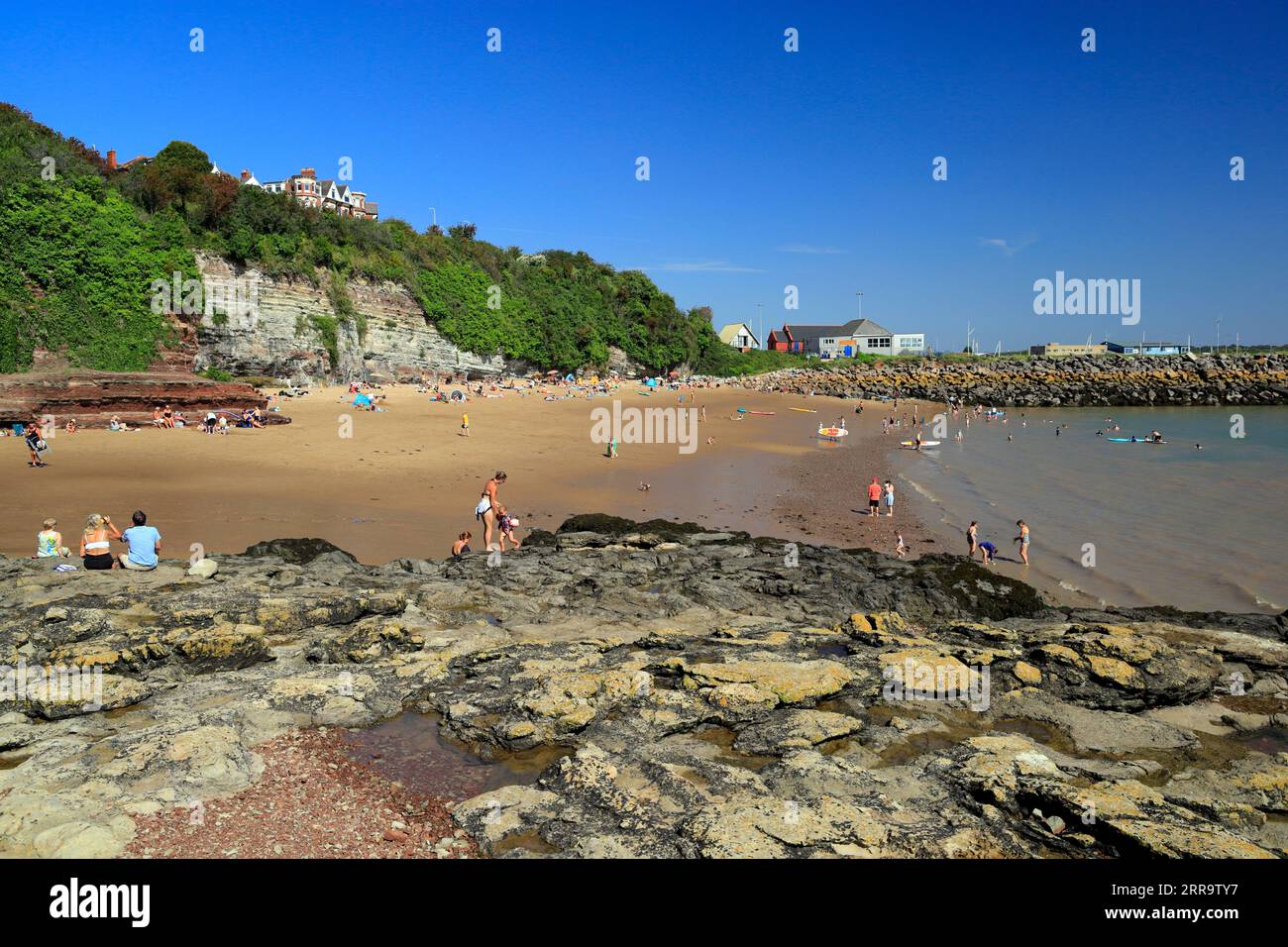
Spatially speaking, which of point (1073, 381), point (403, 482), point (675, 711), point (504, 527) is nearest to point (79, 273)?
point (403, 482)

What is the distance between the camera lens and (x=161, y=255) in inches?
1523

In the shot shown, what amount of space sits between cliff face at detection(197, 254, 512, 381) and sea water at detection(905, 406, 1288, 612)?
113 ft

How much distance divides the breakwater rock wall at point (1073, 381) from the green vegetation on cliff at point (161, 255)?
31.4m

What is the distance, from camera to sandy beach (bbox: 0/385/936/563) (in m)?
17.2

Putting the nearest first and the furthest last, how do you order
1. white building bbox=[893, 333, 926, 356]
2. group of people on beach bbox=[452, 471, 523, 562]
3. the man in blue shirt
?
1. the man in blue shirt
2. group of people on beach bbox=[452, 471, 523, 562]
3. white building bbox=[893, 333, 926, 356]

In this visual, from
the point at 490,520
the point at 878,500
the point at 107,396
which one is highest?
the point at 107,396

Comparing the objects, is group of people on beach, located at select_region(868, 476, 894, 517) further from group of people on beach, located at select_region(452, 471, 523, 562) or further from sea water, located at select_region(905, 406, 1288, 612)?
group of people on beach, located at select_region(452, 471, 523, 562)

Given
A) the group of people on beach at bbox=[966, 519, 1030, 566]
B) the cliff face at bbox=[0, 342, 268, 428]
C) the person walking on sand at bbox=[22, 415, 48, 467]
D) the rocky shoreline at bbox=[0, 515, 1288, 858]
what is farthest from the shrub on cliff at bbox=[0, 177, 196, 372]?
the group of people on beach at bbox=[966, 519, 1030, 566]

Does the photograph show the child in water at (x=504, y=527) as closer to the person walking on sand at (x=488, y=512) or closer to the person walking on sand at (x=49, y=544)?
the person walking on sand at (x=488, y=512)

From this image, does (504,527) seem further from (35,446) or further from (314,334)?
(314,334)

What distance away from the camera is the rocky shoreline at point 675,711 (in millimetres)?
5027

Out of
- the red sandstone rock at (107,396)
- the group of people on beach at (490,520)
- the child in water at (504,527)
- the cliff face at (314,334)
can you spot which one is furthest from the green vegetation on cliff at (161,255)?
the group of people on beach at (490,520)

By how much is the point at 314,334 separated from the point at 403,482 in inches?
1042
